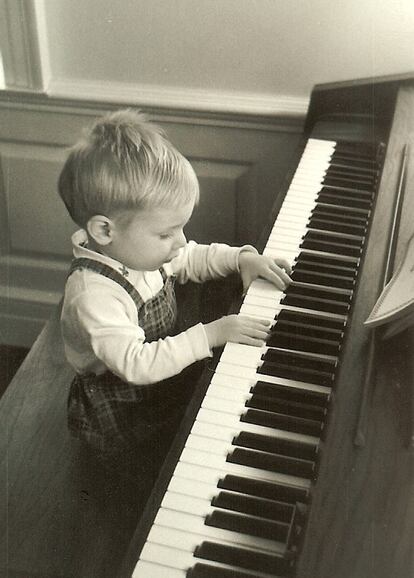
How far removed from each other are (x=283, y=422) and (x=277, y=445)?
4cm

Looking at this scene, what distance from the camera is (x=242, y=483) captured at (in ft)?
2.75

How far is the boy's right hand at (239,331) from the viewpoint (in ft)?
3.49

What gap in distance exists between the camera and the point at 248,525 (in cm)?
79

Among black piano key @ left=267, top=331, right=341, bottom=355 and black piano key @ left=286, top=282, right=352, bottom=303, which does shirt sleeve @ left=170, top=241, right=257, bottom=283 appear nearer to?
black piano key @ left=286, top=282, right=352, bottom=303

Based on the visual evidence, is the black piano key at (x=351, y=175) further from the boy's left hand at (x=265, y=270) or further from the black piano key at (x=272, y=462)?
the black piano key at (x=272, y=462)

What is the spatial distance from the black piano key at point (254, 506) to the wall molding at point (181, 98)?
1.26 meters

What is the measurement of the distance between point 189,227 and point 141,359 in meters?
1.02

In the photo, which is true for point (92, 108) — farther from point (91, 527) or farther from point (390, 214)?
point (91, 527)

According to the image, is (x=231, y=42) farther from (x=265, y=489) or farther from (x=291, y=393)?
(x=265, y=489)

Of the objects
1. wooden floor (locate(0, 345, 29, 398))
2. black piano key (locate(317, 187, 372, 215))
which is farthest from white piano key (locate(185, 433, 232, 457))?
wooden floor (locate(0, 345, 29, 398))

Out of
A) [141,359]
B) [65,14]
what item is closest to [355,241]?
[141,359]

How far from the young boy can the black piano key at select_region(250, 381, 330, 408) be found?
4.0 inches

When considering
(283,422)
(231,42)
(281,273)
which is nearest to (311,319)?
(281,273)

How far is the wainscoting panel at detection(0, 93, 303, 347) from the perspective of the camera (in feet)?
6.31
